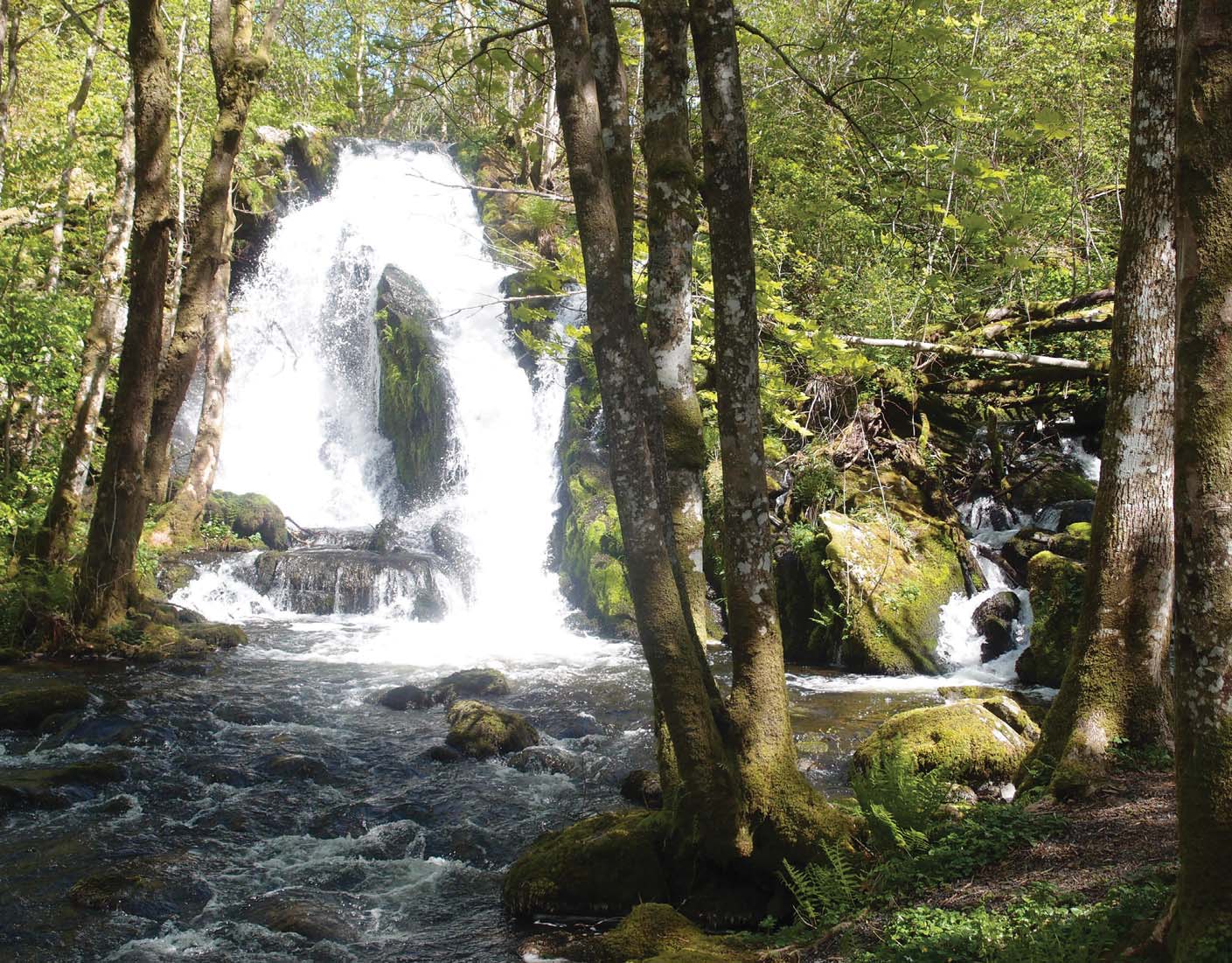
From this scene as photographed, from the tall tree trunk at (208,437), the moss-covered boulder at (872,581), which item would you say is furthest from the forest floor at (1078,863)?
the tall tree trunk at (208,437)

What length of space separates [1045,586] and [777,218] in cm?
776

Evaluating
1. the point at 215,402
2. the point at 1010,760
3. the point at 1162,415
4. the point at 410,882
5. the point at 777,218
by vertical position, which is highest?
the point at 777,218

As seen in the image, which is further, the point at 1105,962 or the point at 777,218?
the point at 777,218

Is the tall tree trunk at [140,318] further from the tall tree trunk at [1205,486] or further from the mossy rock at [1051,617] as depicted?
the mossy rock at [1051,617]

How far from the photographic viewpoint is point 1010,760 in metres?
6.50

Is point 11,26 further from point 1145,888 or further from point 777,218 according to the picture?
point 1145,888

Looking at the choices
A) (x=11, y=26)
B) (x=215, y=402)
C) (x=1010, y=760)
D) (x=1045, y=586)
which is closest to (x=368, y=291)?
(x=215, y=402)

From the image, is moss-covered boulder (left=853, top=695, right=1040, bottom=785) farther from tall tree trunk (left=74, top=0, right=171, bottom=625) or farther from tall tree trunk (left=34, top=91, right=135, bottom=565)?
tall tree trunk (left=34, top=91, right=135, bottom=565)

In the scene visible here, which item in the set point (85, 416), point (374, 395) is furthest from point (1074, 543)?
point (374, 395)

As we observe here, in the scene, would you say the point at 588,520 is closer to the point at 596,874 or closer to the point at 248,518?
the point at 248,518

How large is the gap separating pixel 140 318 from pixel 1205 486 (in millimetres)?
10132

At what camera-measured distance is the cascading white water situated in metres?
18.4

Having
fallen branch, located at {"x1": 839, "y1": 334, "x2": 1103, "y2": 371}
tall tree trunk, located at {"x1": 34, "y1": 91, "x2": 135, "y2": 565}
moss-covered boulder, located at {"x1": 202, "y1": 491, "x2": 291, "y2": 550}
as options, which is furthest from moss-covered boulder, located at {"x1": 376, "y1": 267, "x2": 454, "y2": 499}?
fallen branch, located at {"x1": 839, "y1": 334, "x2": 1103, "y2": 371}

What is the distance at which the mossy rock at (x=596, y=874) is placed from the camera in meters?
5.00
